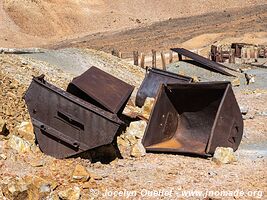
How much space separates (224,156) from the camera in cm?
931

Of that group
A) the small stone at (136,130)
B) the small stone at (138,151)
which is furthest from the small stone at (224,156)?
the small stone at (136,130)

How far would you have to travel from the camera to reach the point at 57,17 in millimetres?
55688

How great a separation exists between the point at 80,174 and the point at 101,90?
2076 mm

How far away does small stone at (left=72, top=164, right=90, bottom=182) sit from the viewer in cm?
796

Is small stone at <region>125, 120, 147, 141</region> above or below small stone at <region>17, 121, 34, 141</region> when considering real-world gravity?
below

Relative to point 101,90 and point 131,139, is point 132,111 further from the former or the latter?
point 101,90

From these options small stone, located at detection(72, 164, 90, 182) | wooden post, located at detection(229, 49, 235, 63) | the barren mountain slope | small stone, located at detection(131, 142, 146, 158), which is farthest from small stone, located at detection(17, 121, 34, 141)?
the barren mountain slope

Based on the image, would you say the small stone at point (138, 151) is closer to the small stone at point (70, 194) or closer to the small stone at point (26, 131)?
the small stone at point (26, 131)

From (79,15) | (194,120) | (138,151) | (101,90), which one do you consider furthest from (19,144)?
(79,15)

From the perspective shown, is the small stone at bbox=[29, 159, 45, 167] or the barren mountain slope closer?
the small stone at bbox=[29, 159, 45, 167]

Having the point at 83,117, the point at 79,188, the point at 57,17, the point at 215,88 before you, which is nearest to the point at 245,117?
the point at 215,88

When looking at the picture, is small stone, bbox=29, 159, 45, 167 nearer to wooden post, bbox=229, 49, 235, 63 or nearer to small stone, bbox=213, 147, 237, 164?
small stone, bbox=213, 147, 237, 164

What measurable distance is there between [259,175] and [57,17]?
49365 millimetres

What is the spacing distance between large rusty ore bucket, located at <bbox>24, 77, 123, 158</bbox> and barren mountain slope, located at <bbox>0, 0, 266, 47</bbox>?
3837 centimetres
